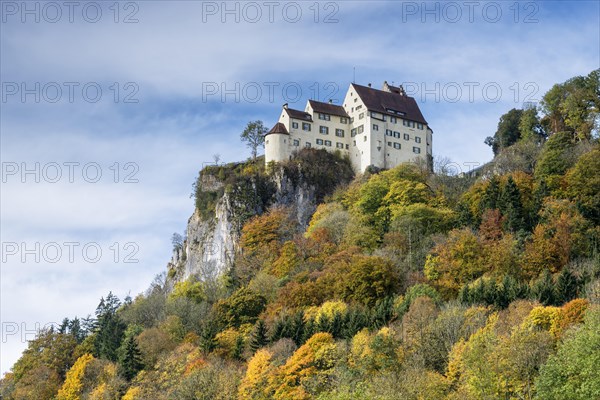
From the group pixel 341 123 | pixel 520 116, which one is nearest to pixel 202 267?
pixel 341 123

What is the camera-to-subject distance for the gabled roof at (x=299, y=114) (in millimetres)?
104575

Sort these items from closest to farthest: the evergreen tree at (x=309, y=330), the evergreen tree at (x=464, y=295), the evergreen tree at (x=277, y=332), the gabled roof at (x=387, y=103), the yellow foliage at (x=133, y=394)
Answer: the evergreen tree at (x=464, y=295) → the evergreen tree at (x=309, y=330) → the evergreen tree at (x=277, y=332) → the yellow foliage at (x=133, y=394) → the gabled roof at (x=387, y=103)

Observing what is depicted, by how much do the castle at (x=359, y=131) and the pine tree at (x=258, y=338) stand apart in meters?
35.4

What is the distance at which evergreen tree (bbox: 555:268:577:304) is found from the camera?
61.8 m

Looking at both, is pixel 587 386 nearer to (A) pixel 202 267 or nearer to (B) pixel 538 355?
(B) pixel 538 355

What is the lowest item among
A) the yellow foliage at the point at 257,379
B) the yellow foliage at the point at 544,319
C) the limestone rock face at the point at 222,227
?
the yellow foliage at the point at 257,379

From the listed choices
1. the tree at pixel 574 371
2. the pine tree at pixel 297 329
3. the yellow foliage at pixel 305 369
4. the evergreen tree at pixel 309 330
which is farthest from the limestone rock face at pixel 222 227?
the tree at pixel 574 371

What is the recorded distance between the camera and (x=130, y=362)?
243 feet

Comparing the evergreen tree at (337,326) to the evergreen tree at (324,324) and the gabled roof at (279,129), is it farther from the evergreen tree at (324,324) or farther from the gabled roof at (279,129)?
the gabled roof at (279,129)

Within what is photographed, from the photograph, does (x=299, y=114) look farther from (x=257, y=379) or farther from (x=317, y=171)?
(x=257, y=379)

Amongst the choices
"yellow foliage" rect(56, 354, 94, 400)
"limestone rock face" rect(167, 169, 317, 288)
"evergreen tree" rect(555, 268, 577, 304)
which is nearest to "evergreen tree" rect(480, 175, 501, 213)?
"evergreen tree" rect(555, 268, 577, 304)

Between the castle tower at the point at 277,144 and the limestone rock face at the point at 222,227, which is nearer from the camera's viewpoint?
the limestone rock face at the point at 222,227

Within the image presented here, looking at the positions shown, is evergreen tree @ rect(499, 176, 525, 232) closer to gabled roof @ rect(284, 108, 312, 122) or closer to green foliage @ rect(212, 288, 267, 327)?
green foliage @ rect(212, 288, 267, 327)

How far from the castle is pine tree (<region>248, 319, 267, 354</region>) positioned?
35368 millimetres
